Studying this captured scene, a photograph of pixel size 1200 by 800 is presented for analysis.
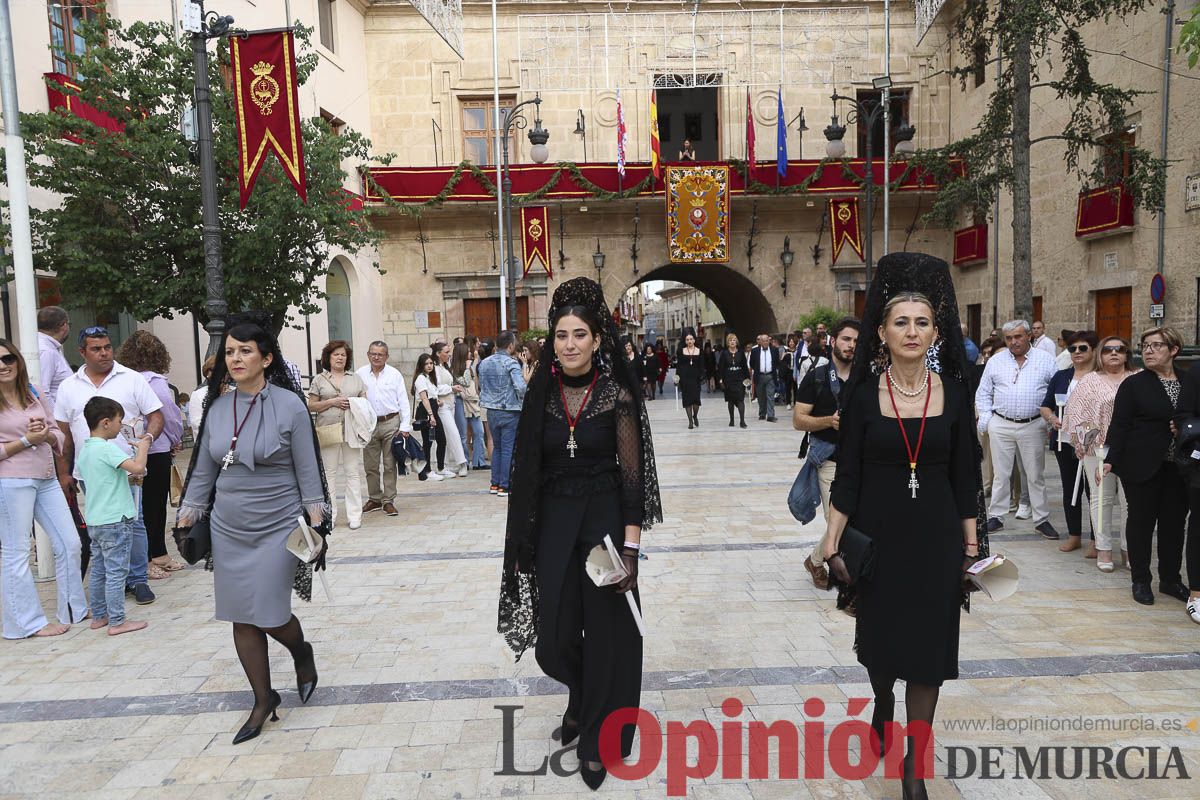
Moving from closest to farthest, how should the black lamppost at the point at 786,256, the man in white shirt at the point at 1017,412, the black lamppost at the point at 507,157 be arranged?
the man in white shirt at the point at 1017,412
the black lamppost at the point at 507,157
the black lamppost at the point at 786,256

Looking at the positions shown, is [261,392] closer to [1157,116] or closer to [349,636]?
[349,636]

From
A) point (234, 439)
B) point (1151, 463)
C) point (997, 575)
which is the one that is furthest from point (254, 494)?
point (1151, 463)

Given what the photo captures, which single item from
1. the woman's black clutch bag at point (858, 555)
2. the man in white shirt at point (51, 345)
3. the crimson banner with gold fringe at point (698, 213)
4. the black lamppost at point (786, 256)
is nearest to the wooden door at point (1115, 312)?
the black lamppost at point (786, 256)

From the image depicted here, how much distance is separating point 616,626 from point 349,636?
2.40 metres

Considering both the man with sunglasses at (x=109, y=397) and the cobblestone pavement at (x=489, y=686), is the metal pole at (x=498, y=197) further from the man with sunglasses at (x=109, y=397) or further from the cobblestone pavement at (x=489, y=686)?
the cobblestone pavement at (x=489, y=686)

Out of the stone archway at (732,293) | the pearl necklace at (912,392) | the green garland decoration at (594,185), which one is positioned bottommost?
the pearl necklace at (912,392)

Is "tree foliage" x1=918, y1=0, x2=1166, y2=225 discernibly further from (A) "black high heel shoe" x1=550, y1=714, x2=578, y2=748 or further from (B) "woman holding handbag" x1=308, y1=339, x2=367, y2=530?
(A) "black high heel shoe" x1=550, y1=714, x2=578, y2=748

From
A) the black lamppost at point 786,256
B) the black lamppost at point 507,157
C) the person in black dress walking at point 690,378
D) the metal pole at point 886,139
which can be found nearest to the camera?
the person in black dress walking at point 690,378

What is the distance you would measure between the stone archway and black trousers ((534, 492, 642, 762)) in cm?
2052

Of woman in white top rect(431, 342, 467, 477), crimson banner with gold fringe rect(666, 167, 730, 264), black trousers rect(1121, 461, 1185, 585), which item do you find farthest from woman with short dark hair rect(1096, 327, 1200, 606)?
crimson banner with gold fringe rect(666, 167, 730, 264)

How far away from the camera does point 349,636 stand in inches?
198

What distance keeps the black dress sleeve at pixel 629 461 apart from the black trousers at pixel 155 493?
14.9 feet

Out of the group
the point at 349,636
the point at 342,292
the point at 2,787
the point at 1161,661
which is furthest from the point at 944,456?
the point at 342,292

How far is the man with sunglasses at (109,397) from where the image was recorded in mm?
5609
